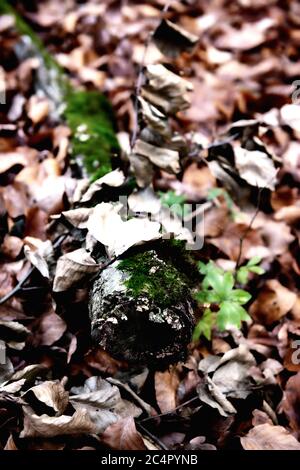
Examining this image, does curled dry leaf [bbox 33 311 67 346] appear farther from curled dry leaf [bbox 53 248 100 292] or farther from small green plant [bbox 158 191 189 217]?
small green plant [bbox 158 191 189 217]

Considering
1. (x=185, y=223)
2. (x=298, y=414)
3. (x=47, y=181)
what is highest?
(x=47, y=181)

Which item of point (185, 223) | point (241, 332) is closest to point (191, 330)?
point (241, 332)

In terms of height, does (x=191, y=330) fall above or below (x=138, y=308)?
below

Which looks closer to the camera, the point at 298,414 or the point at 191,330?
the point at 191,330

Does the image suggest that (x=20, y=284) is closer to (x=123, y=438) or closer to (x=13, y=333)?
(x=13, y=333)

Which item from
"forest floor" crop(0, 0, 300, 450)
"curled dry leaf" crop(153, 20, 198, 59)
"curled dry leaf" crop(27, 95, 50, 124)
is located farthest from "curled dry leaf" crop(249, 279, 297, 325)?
"curled dry leaf" crop(27, 95, 50, 124)

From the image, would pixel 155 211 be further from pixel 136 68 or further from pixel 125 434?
pixel 136 68
